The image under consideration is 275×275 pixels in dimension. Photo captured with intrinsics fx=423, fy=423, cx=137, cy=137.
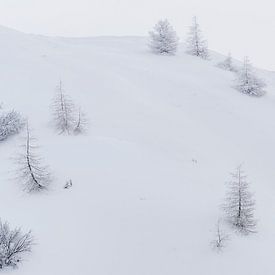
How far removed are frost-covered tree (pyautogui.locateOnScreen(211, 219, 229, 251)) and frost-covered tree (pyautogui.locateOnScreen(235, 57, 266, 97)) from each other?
856 inches

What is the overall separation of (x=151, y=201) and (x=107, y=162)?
145 inches

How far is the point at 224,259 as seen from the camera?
1587 centimetres

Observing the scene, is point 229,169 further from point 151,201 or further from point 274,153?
point 151,201

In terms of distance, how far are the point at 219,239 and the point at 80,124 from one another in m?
12.1

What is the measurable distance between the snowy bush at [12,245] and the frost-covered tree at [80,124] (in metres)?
9.19

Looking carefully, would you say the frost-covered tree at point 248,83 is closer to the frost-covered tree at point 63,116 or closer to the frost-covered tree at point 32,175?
the frost-covered tree at point 63,116

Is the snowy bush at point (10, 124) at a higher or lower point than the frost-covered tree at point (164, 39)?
lower

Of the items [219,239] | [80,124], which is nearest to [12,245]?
[219,239]

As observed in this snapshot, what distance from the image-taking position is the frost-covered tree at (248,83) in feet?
119

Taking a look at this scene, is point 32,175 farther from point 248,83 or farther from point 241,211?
point 248,83

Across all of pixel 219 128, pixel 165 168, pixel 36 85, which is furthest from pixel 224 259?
pixel 36 85

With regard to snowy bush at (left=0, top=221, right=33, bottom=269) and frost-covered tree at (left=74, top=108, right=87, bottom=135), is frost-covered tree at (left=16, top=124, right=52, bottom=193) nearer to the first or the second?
snowy bush at (left=0, top=221, right=33, bottom=269)

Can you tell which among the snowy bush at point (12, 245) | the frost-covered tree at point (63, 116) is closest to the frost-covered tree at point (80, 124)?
the frost-covered tree at point (63, 116)

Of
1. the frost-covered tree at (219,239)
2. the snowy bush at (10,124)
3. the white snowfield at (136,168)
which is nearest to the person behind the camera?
the white snowfield at (136,168)
